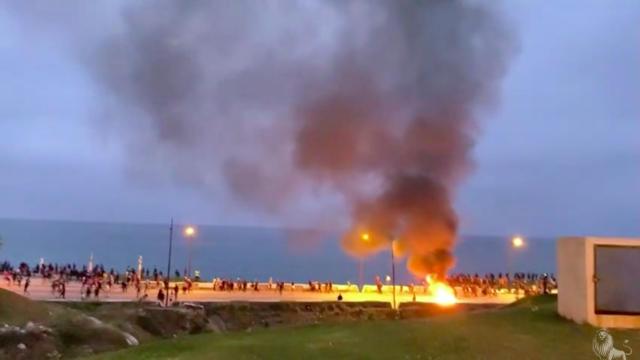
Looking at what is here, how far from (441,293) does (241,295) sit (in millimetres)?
15806

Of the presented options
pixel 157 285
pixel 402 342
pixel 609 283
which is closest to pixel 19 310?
pixel 157 285

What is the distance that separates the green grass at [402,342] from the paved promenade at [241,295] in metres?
24.1

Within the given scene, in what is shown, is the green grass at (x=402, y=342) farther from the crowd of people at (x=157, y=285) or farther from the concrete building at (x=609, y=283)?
the crowd of people at (x=157, y=285)

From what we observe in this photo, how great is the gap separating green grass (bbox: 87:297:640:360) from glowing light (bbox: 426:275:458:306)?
25.8 m

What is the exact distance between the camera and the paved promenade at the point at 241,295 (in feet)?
138

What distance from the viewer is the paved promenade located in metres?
42.0

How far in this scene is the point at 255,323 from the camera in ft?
133

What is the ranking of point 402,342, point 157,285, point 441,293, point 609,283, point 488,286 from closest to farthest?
point 402,342 → point 609,283 → point 157,285 → point 441,293 → point 488,286

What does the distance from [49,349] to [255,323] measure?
656 inches

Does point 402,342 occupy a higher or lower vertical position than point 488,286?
lower

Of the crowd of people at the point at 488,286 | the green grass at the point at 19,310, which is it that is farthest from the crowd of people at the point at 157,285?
the green grass at the point at 19,310

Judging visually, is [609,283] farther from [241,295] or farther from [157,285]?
[157,285]

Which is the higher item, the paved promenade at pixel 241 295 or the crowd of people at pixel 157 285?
the crowd of people at pixel 157 285

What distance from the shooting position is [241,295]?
47406 mm
